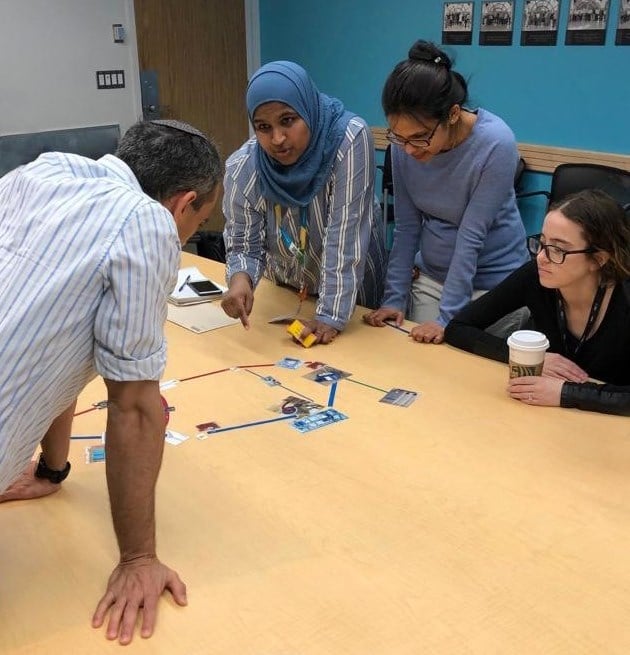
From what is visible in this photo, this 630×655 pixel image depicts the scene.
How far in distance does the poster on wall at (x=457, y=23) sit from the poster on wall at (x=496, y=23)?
9 cm

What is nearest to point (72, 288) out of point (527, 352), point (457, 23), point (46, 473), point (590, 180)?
point (46, 473)

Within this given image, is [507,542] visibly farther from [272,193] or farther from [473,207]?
[272,193]

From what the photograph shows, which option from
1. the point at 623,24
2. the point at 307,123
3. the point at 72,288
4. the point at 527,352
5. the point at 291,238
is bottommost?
the point at 527,352

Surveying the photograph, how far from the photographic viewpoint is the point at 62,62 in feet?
16.3

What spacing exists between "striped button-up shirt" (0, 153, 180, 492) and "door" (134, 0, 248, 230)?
4.25 metres

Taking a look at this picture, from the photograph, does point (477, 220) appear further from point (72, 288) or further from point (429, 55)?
point (72, 288)

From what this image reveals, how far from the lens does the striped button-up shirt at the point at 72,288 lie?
1065 millimetres

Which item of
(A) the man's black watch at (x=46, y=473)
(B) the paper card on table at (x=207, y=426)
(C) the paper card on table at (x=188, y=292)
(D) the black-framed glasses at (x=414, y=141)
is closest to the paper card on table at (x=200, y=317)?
(C) the paper card on table at (x=188, y=292)

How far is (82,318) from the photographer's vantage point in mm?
1097

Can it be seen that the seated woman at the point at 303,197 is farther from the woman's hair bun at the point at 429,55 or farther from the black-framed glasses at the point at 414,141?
the woman's hair bun at the point at 429,55

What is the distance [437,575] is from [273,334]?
4.04ft

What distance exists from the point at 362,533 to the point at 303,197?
47.4 inches

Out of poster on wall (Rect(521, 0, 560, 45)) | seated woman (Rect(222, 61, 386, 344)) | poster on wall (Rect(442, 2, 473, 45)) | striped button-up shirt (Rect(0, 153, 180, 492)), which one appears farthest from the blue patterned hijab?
poster on wall (Rect(442, 2, 473, 45))

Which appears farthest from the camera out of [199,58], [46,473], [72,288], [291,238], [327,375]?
[199,58]
